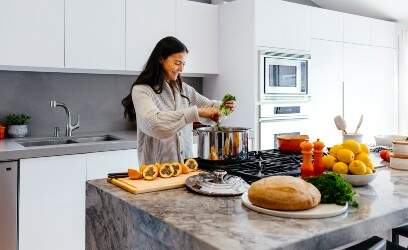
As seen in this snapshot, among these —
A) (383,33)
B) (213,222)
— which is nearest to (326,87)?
(383,33)

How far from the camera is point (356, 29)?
429 centimetres

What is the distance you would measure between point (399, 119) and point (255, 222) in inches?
174

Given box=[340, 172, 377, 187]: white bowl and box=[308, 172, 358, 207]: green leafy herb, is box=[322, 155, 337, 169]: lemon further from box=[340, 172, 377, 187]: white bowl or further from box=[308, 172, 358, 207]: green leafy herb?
box=[308, 172, 358, 207]: green leafy herb

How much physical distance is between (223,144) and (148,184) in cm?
40

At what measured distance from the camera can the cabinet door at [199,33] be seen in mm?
3455

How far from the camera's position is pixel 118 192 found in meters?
1.41

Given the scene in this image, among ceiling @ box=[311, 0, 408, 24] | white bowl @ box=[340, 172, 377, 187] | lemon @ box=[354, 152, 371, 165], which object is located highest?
ceiling @ box=[311, 0, 408, 24]

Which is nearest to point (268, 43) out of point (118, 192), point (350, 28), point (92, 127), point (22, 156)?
point (350, 28)

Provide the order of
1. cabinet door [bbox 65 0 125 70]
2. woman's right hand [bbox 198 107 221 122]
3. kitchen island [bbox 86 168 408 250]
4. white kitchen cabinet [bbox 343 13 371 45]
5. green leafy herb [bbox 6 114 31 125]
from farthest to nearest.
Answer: white kitchen cabinet [bbox 343 13 371 45] < green leafy herb [bbox 6 114 31 125] < cabinet door [bbox 65 0 125 70] < woman's right hand [bbox 198 107 221 122] < kitchen island [bbox 86 168 408 250]

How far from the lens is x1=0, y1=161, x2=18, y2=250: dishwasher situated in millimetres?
2389

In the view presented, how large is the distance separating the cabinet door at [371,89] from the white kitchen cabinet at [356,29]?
74 mm

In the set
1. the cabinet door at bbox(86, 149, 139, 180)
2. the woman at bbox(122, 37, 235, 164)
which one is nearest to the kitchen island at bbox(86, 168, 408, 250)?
the woman at bbox(122, 37, 235, 164)

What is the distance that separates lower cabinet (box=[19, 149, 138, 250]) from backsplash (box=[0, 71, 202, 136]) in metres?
0.74

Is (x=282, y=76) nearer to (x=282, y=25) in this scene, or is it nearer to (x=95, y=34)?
(x=282, y=25)
